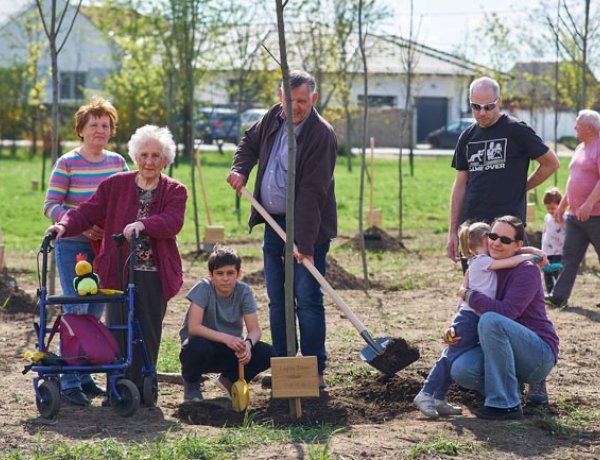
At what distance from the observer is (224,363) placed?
6285 millimetres

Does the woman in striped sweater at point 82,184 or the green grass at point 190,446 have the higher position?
the woman in striped sweater at point 82,184

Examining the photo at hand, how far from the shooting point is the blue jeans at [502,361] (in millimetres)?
5746

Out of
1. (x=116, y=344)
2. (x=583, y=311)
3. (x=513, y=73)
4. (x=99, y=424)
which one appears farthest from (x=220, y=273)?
A: (x=513, y=73)

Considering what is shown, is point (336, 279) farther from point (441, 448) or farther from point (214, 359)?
point (441, 448)

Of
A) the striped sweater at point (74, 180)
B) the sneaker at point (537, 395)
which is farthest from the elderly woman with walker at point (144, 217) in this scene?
the sneaker at point (537, 395)

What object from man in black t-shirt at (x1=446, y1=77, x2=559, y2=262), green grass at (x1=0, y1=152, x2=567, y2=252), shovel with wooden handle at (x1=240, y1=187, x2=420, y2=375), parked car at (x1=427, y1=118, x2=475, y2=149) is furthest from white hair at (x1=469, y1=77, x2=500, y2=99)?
parked car at (x1=427, y1=118, x2=475, y2=149)

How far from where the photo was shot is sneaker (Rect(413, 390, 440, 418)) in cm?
582

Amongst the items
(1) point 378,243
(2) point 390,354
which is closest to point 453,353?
(2) point 390,354

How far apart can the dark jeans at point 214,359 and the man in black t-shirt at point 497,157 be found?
160 cm

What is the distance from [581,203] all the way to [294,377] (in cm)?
492

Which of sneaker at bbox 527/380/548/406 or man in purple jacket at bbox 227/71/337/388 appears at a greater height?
man in purple jacket at bbox 227/71/337/388

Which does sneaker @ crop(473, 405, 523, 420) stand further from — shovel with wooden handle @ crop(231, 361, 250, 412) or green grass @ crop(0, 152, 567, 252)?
green grass @ crop(0, 152, 567, 252)

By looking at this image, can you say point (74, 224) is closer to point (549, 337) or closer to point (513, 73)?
point (549, 337)

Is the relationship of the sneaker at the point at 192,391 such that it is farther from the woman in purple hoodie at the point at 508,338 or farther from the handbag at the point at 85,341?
the woman in purple hoodie at the point at 508,338
